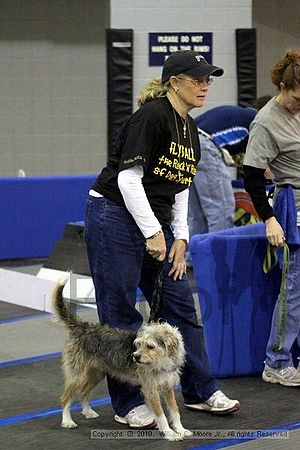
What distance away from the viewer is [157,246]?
148 inches

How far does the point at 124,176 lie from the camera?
3727 mm

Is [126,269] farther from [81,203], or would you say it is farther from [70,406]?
[81,203]

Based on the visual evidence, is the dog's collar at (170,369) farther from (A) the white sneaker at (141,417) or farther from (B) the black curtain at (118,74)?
(B) the black curtain at (118,74)

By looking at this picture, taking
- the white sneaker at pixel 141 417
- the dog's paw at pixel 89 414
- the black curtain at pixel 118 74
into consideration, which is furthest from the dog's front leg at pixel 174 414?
the black curtain at pixel 118 74

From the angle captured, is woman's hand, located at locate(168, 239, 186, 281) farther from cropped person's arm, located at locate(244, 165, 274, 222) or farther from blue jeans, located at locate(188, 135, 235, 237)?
blue jeans, located at locate(188, 135, 235, 237)

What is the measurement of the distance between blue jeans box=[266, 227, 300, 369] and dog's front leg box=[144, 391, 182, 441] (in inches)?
37.5

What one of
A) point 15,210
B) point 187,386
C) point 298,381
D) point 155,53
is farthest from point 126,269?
point 155,53

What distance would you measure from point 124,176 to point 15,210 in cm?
472

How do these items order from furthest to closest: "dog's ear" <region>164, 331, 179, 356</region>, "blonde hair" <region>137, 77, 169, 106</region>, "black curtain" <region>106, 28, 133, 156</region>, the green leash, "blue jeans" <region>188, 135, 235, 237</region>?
"black curtain" <region>106, 28, 133, 156</region> → "blue jeans" <region>188, 135, 235, 237</region> → the green leash → "blonde hair" <region>137, 77, 169, 106</region> → "dog's ear" <region>164, 331, 179, 356</region>

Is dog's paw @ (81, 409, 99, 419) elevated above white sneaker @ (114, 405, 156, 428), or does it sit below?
below

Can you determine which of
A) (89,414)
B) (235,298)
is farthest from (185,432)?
(235,298)

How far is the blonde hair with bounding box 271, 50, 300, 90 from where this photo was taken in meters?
4.39

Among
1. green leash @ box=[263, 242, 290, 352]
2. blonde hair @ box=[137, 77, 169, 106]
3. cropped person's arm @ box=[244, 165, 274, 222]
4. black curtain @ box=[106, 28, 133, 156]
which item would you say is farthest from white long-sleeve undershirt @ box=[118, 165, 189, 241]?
black curtain @ box=[106, 28, 133, 156]

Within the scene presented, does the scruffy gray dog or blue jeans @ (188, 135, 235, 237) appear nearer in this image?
the scruffy gray dog
